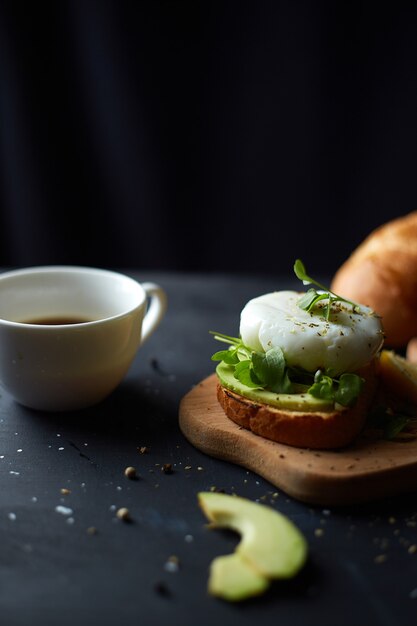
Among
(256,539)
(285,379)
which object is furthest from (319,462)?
(256,539)

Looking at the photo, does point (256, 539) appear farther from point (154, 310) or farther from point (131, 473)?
point (154, 310)

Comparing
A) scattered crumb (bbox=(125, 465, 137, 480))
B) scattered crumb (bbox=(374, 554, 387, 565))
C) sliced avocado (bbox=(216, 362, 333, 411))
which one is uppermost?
sliced avocado (bbox=(216, 362, 333, 411))

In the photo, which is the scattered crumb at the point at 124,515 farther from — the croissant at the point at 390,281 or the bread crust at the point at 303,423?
the croissant at the point at 390,281

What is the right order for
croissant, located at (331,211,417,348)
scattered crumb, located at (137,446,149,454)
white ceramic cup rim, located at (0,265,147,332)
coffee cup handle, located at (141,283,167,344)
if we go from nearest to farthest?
scattered crumb, located at (137,446,149,454) < white ceramic cup rim, located at (0,265,147,332) < coffee cup handle, located at (141,283,167,344) < croissant, located at (331,211,417,348)

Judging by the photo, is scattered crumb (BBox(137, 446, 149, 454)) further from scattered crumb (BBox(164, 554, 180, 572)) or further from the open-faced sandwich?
scattered crumb (BBox(164, 554, 180, 572))

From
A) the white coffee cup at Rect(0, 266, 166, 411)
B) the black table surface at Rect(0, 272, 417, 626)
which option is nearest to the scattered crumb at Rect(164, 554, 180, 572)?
the black table surface at Rect(0, 272, 417, 626)

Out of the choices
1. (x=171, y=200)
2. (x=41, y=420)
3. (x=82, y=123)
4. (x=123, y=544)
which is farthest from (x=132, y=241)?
(x=123, y=544)
